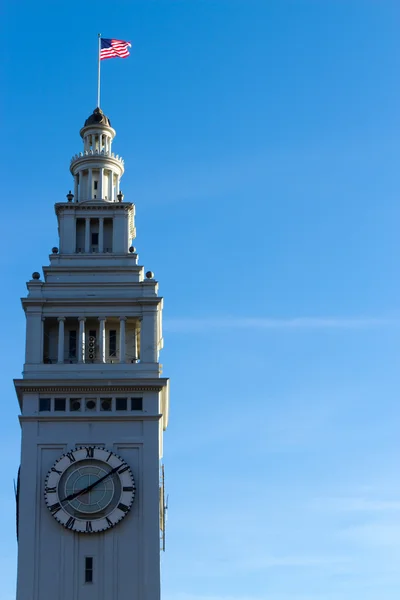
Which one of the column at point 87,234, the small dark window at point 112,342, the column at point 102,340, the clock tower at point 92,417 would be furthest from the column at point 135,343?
the column at point 87,234

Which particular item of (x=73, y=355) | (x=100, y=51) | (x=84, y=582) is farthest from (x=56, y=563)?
(x=100, y=51)

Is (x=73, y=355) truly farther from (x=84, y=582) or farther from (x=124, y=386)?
(x=84, y=582)

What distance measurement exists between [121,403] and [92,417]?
165 cm

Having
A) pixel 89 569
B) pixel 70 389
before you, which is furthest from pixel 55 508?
pixel 70 389

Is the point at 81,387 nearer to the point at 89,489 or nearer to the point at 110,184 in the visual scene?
the point at 89,489

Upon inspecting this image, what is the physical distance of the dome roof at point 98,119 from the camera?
79438mm

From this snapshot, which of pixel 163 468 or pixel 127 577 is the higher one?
pixel 163 468

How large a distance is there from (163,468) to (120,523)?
4.61 m

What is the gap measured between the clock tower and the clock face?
49mm

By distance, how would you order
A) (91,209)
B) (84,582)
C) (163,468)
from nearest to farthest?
(84,582), (163,468), (91,209)

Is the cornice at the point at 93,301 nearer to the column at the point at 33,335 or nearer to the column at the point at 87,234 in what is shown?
the column at the point at 33,335

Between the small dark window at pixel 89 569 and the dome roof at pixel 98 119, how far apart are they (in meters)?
25.4

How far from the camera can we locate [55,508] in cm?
6781

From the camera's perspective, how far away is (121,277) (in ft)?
244
